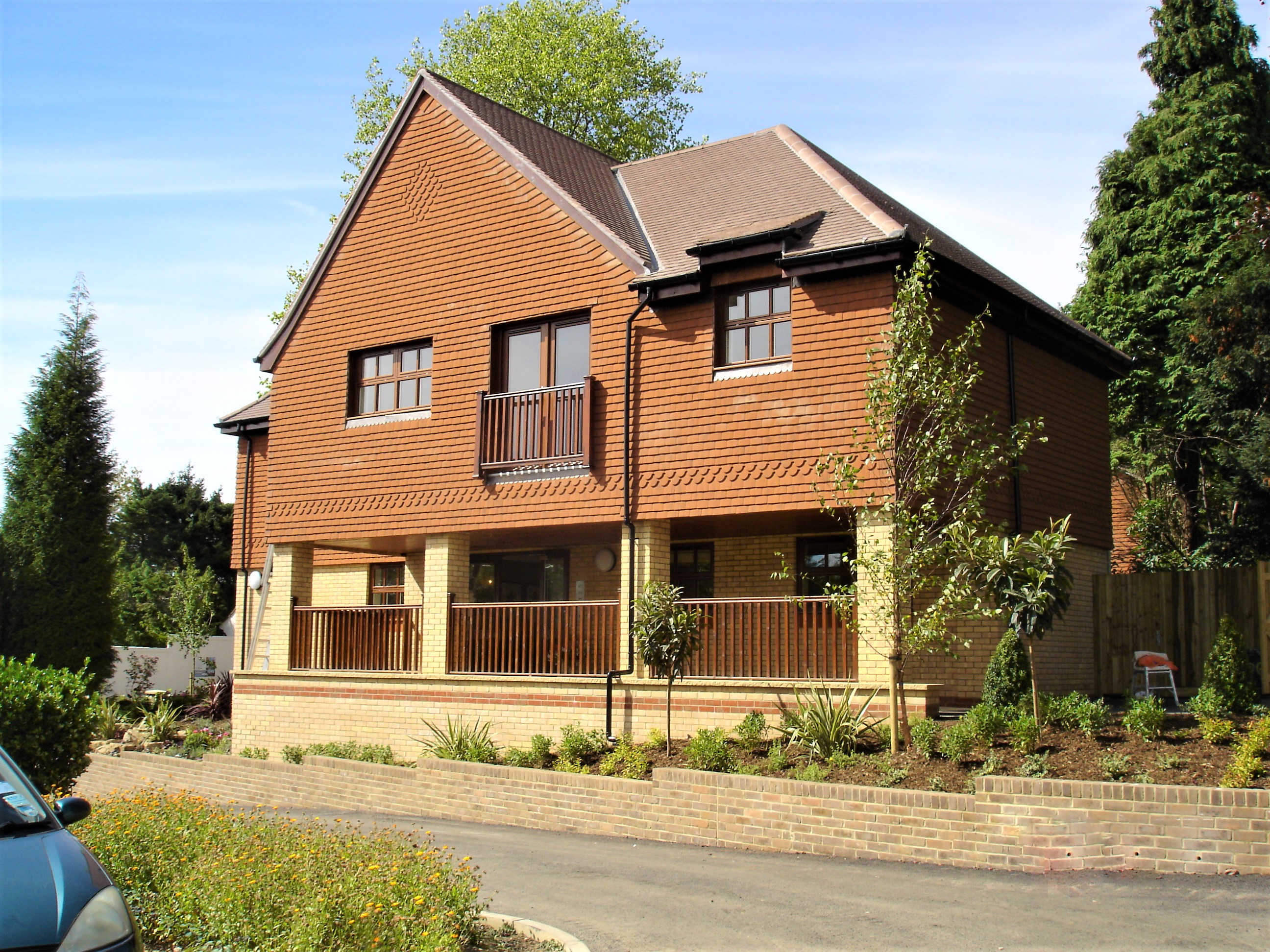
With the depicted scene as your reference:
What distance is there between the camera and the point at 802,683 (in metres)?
14.1

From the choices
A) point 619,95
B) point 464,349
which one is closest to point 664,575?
point 464,349

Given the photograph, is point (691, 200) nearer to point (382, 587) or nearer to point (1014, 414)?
point (1014, 414)

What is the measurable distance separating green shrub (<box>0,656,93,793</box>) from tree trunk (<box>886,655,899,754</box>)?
27.8 feet

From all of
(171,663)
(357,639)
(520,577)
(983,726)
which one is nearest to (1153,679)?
(983,726)

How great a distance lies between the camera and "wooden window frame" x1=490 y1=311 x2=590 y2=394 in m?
17.4

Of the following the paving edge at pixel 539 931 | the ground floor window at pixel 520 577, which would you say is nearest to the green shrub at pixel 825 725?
the paving edge at pixel 539 931

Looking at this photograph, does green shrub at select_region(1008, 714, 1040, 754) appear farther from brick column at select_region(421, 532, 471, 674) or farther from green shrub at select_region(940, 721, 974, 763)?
brick column at select_region(421, 532, 471, 674)

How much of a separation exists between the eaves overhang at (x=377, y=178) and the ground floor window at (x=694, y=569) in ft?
15.3

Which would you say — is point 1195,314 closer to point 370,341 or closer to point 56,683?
point 370,341

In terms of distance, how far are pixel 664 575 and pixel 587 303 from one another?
4188 mm

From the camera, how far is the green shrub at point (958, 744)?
458 inches

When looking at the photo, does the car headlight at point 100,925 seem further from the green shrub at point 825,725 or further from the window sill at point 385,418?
the window sill at point 385,418

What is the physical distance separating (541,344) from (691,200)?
11.3 ft

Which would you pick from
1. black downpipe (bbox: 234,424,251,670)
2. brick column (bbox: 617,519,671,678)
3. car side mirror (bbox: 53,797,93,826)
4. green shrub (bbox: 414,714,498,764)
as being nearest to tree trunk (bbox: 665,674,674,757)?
brick column (bbox: 617,519,671,678)
